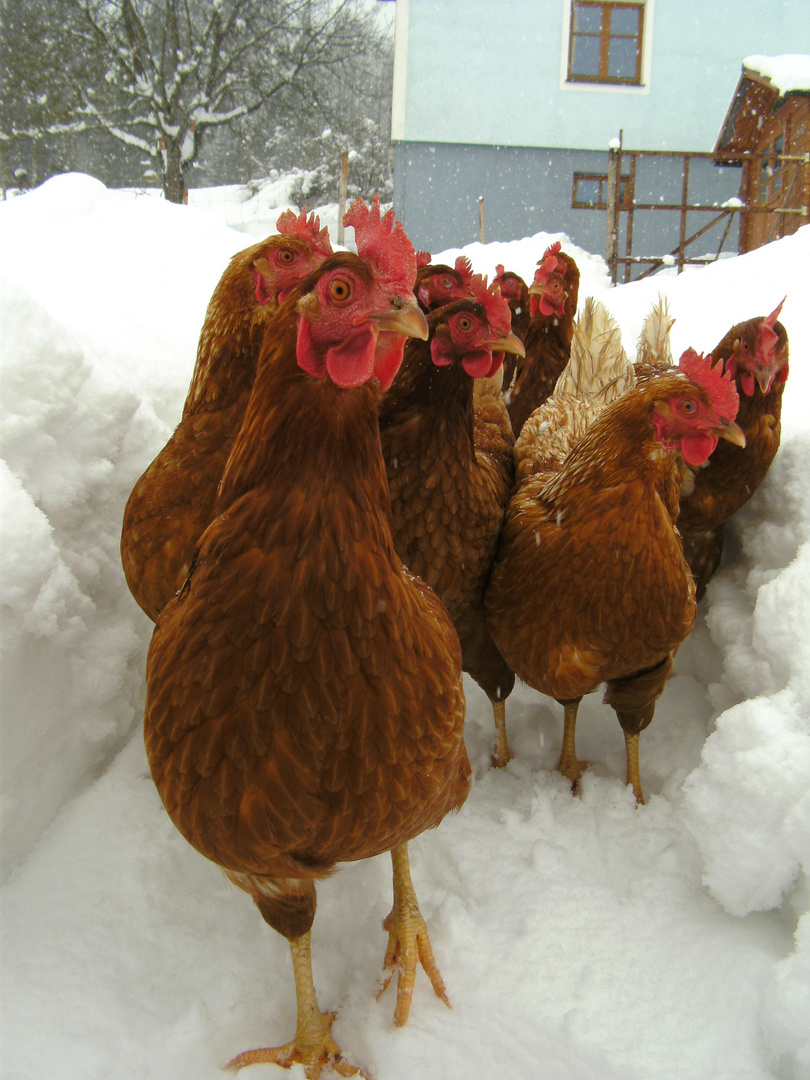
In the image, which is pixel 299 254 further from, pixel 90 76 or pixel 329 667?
pixel 90 76

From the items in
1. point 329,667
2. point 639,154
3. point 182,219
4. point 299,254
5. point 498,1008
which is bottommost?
point 498,1008

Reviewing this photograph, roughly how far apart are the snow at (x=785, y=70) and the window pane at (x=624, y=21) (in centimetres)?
132

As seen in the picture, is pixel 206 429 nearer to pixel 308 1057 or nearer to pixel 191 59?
pixel 308 1057

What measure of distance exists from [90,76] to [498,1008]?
9511mm

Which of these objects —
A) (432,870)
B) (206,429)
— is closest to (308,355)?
(206,429)

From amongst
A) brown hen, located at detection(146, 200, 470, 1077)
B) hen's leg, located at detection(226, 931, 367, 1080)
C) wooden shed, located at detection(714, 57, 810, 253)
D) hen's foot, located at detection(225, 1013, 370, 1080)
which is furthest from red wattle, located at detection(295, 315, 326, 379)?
wooden shed, located at detection(714, 57, 810, 253)

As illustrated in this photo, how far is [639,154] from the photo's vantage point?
666cm

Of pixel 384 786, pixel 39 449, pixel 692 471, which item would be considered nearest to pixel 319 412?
pixel 384 786

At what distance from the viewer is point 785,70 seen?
19.3ft

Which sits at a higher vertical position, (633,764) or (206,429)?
(206,429)

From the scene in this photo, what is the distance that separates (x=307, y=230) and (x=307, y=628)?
129 cm

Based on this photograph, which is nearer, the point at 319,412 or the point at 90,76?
the point at 319,412

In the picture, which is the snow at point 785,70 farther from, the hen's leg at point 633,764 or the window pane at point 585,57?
the hen's leg at point 633,764

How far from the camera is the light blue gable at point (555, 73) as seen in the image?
6.77 meters
